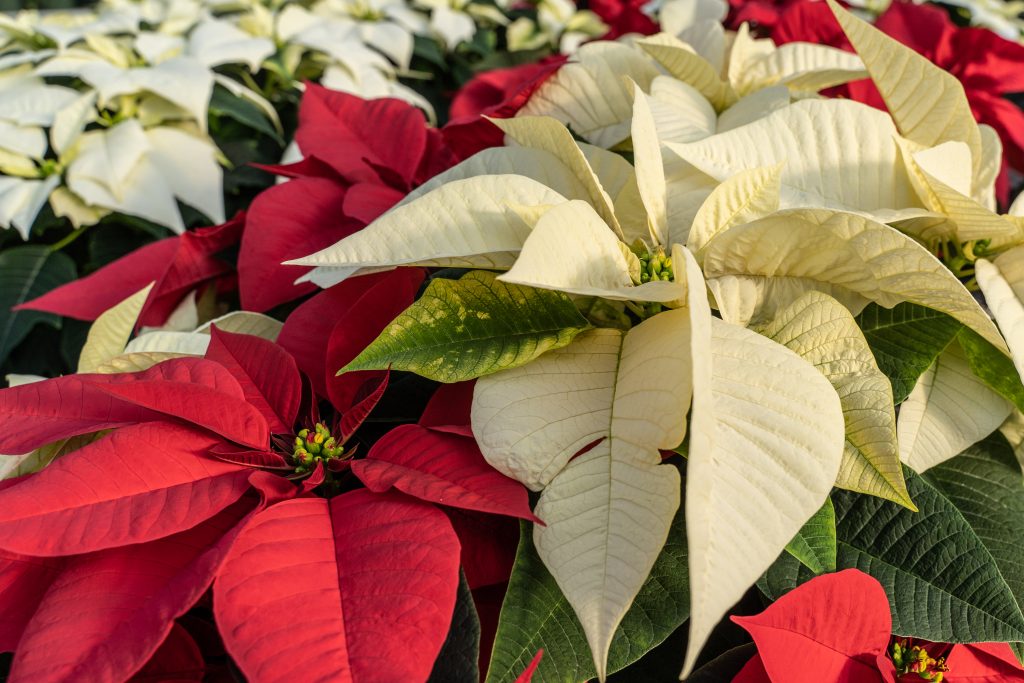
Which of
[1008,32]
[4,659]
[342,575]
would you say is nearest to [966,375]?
[342,575]

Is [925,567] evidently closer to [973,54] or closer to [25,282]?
[973,54]

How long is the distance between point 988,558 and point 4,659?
1.46 feet

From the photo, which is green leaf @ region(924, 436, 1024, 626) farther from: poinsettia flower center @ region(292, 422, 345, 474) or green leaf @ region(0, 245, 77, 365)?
green leaf @ region(0, 245, 77, 365)

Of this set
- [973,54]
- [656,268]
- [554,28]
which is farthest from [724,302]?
[554,28]

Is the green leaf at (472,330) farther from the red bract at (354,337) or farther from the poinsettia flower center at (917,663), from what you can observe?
the poinsettia flower center at (917,663)

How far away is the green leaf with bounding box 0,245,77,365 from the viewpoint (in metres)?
0.75

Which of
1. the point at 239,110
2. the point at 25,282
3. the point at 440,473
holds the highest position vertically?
the point at 440,473

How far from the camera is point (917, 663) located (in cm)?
37

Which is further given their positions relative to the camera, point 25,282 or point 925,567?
point 25,282

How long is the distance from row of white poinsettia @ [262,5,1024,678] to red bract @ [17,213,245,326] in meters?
0.19

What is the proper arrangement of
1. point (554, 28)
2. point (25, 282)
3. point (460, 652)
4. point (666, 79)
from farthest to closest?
point (554, 28), point (25, 282), point (666, 79), point (460, 652)

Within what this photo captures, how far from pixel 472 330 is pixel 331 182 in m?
0.26

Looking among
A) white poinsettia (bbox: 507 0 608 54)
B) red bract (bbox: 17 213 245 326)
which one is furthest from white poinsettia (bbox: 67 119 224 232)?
white poinsettia (bbox: 507 0 608 54)

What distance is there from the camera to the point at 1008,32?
47.8 inches
